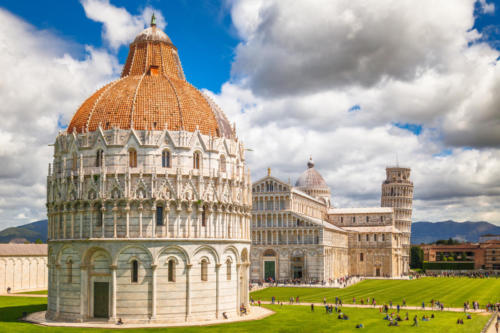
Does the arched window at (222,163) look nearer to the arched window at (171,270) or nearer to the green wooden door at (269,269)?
the arched window at (171,270)

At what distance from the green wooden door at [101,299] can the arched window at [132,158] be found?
11819 millimetres

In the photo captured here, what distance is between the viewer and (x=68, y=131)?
63.2 metres

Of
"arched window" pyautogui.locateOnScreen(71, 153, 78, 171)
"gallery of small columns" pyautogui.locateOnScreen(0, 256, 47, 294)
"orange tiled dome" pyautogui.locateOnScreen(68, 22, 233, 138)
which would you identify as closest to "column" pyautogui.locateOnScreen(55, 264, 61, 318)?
"arched window" pyautogui.locateOnScreen(71, 153, 78, 171)

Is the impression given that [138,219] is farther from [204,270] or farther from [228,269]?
[228,269]

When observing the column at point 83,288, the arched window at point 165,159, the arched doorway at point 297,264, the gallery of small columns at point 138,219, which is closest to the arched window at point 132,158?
the arched window at point 165,159

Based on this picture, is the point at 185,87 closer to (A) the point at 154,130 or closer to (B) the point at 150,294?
(A) the point at 154,130

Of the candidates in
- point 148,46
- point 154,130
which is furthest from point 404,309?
point 148,46

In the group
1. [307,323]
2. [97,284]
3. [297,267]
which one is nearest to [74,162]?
[97,284]

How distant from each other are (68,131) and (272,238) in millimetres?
62682

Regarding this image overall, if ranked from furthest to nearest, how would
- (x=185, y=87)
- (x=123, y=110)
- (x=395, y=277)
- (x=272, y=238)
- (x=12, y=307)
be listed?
(x=395, y=277) < (x=272, y=238) < (x=12, y=307) < (x=185, y=87) < (x=123, y=110)

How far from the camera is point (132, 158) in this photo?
190 ft

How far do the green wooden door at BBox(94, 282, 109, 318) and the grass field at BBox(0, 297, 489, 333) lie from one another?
4.49 metres

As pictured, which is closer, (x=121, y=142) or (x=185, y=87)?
(x=121, y=142)

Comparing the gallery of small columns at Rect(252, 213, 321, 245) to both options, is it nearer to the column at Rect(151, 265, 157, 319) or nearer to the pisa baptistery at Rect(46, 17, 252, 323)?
the pisa baptistery at Rect(46, 17, 252, 323)
